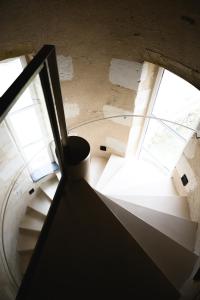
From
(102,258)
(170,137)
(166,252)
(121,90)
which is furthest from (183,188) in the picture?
(102,258)

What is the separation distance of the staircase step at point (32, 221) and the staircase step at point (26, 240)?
0.10m

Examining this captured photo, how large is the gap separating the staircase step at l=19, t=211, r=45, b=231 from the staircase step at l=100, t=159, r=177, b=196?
50.3 inches

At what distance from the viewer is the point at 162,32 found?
7.04ft

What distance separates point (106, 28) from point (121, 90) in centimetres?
88

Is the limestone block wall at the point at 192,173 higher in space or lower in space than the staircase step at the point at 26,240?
higher

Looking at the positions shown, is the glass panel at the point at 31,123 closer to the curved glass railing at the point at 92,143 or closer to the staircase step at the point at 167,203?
the curved glass railing at the point at 92,143

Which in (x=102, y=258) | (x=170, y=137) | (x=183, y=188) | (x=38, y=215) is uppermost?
(x=170, y=137)

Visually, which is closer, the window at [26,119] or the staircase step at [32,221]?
the window at [26,119]

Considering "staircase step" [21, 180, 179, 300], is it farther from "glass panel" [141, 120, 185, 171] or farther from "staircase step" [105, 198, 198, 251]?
"glass panel" [141, 120, 185, 171]

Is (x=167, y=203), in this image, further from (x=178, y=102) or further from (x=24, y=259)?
(x=24, y=259)

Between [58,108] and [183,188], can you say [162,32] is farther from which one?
[183,188]

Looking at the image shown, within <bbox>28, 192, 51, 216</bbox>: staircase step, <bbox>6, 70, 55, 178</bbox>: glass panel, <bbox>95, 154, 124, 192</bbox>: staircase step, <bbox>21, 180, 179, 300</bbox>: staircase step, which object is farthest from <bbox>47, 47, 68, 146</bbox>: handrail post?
<bbox>28, 192, 51, 216</bbox>: staircase step

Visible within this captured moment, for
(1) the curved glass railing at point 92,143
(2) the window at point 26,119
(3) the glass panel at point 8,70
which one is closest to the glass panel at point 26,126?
(2) the window at point 26,119

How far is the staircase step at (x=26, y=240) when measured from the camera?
3.96 metres
